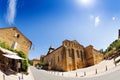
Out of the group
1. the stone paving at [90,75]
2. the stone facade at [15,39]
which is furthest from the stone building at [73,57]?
the stone paving at [90,75]

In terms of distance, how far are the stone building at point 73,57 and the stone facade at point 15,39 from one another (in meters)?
21.1

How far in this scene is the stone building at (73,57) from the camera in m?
58.7

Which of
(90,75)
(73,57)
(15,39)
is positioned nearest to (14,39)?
(15,39)

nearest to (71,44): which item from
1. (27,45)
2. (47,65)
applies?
(47,65)

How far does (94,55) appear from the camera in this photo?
61.2 meters

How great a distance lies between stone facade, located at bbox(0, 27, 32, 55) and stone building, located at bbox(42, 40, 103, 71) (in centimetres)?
2114

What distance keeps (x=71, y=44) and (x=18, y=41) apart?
92.8 feet

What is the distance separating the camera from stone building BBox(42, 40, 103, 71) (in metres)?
58.7

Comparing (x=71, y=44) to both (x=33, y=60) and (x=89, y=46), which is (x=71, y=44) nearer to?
(x=89, y=46)

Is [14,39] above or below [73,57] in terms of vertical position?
above

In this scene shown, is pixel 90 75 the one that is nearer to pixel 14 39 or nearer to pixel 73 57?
pixel 14 39

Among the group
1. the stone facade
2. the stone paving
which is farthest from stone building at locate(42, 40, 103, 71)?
the stone paving

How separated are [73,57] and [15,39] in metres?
27.9

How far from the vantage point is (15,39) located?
3684cm
